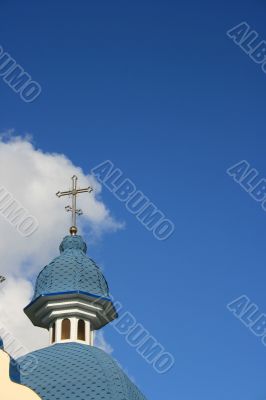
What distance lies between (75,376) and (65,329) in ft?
10.0

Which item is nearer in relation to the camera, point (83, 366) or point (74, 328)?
point (83, 366)

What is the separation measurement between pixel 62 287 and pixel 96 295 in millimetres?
831

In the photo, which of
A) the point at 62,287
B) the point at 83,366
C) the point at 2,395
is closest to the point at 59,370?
the point at 83,366

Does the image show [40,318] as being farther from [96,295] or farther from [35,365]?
[35,365]

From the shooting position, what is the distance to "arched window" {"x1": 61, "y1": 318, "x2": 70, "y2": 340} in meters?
19.5

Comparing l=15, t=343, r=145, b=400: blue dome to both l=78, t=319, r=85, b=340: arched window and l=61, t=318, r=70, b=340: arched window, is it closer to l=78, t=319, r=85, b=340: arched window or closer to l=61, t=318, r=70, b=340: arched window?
l=61, t=318, r=70, b=340: arched window

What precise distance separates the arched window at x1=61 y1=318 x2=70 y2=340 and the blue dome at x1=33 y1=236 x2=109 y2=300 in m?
0.82

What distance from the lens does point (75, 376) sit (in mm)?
16656

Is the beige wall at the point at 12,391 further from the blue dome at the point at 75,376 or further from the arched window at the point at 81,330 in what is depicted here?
the arched window at the point at 81,330

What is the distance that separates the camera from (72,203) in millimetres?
21031

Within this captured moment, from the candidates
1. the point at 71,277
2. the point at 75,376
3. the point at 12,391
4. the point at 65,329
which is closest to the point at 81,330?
the point at 65,329

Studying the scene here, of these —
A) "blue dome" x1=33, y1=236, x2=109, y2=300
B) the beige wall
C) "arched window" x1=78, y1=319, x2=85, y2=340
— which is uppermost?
"blue dome" x1=33, y1=236, x2=109, y2=300

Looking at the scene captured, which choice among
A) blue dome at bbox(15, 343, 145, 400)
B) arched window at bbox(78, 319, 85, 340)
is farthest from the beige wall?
arched window at bbox(78, 319, 85, 340)

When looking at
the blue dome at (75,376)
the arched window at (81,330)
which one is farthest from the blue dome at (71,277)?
the blue dome at (75,376)
